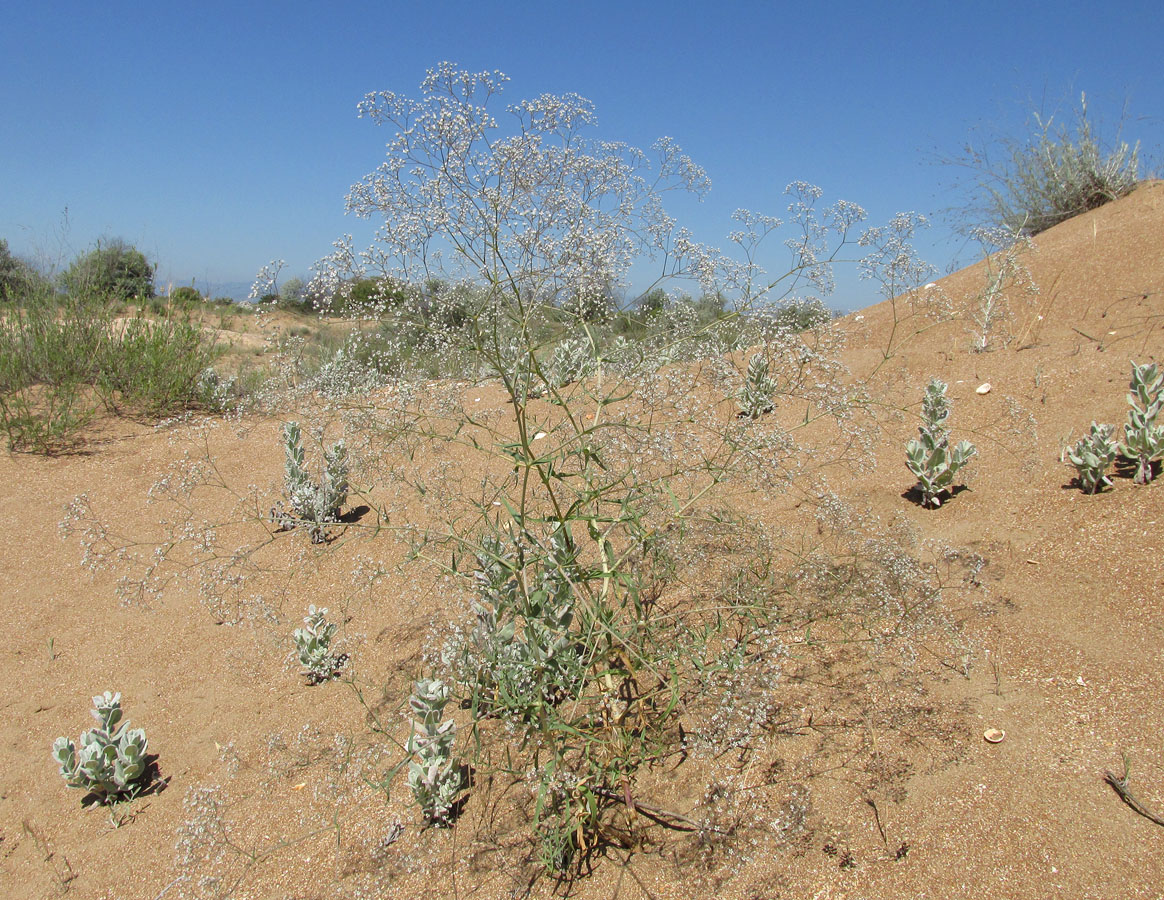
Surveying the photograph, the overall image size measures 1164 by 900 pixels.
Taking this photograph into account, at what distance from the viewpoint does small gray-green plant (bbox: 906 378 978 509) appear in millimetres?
3412

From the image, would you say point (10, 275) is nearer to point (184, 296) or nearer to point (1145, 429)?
point (184, 296)

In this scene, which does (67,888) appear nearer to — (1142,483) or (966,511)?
(966,511)

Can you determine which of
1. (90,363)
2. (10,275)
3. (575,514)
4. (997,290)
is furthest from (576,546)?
(10,275)

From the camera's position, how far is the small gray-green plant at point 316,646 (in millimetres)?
2900

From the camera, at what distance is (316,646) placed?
115 inches

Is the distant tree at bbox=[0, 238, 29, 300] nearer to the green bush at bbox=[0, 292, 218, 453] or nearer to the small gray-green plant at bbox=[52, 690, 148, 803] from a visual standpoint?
the green bush at bbox=[0, 292, 218, 453]

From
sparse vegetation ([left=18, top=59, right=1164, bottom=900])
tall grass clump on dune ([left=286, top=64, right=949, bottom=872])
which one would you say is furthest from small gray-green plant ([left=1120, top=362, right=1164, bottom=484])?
tall grass clump on dune ([left=286, top=64, right=949, bottom=872])

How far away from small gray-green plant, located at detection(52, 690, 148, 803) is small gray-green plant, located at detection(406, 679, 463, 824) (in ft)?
3.52

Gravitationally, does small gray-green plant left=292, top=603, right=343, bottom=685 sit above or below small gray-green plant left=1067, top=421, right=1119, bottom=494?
below

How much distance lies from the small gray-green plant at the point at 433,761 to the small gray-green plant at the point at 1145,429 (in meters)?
3.04

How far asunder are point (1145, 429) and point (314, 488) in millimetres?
4014

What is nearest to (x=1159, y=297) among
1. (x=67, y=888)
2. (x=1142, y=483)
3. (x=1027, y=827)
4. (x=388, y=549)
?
(x=1142, y=483)

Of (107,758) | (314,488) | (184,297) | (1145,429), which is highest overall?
(184,297)

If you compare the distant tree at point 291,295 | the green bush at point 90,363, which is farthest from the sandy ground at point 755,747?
the green bush at point 90,363
